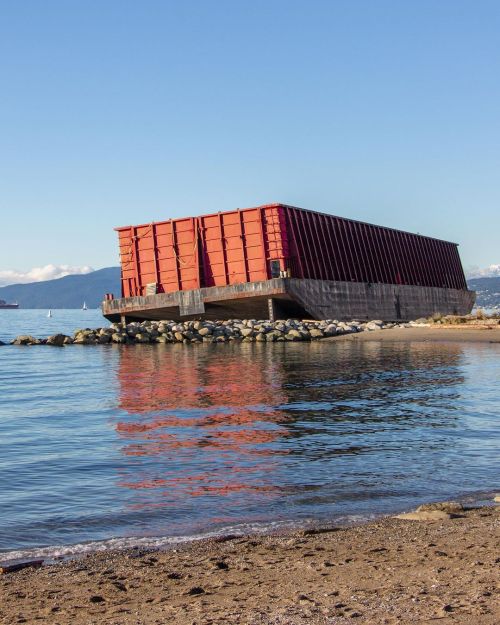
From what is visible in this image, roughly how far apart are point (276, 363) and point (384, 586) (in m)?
22.0

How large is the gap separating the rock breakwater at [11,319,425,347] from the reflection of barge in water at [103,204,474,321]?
1.14 m

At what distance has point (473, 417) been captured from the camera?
45.9 ft

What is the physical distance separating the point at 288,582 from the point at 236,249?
38256mm

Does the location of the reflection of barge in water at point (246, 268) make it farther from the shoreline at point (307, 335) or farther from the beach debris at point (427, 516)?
the beach debris at point (427, 516)

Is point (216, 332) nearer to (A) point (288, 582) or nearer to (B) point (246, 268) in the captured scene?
(B) point (246, 268)

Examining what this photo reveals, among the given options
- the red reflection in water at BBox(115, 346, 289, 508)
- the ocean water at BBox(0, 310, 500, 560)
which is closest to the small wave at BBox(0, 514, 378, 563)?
the ocean water at BBox(0, 310, 500, 560)

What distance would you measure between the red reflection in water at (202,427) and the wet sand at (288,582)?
2.14m

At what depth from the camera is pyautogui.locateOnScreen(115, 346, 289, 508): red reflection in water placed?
9469 mm

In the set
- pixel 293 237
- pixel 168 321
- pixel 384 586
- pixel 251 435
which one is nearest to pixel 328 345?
pixel 293 237

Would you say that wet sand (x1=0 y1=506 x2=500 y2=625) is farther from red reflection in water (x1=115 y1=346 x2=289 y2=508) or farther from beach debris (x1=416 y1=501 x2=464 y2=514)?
red reflection in water (x1=115 y1=346 x2=289 y2=508)

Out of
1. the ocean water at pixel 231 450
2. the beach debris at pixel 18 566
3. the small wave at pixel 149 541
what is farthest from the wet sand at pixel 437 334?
the beach debris at pixel 18 566

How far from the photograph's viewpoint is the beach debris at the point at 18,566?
619 centimetres

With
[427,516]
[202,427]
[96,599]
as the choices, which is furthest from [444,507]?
[202,427]

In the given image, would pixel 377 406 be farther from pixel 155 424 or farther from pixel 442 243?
pixel 442 243
